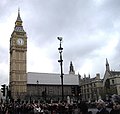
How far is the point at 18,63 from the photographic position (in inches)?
4264

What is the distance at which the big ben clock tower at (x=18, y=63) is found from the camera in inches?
4134

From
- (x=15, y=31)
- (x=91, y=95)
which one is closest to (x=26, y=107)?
(x=15, y=31)

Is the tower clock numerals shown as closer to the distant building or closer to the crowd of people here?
the distant building

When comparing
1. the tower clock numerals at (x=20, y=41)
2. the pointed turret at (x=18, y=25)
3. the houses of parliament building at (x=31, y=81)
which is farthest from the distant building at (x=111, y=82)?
the pointed turret at (x=18, y=25)

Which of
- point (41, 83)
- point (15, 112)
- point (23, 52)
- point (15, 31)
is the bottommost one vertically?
point (15, 112)

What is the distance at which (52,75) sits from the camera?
123500 millimetres

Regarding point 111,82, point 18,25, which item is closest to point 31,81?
point 18,25

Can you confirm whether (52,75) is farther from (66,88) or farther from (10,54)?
(10,54)

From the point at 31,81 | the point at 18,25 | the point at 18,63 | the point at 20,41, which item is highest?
the point at 18,25

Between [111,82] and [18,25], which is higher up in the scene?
[18,25]

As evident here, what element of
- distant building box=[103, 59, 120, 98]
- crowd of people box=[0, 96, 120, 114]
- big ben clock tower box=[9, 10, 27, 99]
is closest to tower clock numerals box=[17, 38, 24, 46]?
big ben clock tower box=[9, 10, 27, 99]

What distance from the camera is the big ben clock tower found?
344ft

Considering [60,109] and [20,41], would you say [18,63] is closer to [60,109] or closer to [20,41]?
[20,41]

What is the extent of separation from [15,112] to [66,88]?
321 feet
